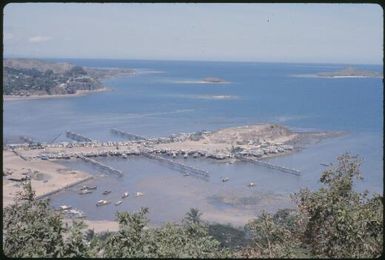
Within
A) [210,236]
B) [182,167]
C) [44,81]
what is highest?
[210,236]

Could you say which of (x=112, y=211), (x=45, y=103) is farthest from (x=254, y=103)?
(x=112, y=211)

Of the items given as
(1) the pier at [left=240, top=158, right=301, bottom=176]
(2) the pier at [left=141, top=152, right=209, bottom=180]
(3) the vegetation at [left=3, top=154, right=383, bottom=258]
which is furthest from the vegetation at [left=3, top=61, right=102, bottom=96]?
(3) the vegetation at [left=3, top=154, right=383, bottom=258]

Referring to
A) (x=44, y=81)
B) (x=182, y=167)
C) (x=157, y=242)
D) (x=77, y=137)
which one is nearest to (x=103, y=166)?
(x=182, y=167)

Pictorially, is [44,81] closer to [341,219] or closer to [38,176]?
[38,176]

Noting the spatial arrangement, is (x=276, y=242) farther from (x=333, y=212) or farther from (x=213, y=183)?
(x=213, y=183)

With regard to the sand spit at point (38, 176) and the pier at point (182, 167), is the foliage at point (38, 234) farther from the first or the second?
the pier at point (182, 167)

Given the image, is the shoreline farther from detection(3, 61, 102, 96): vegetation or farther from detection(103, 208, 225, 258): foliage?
detection(103, 208, 225, 258): foliage

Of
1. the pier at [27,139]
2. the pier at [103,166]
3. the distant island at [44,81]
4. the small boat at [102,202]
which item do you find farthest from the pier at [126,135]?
the distant island at [44,81]
